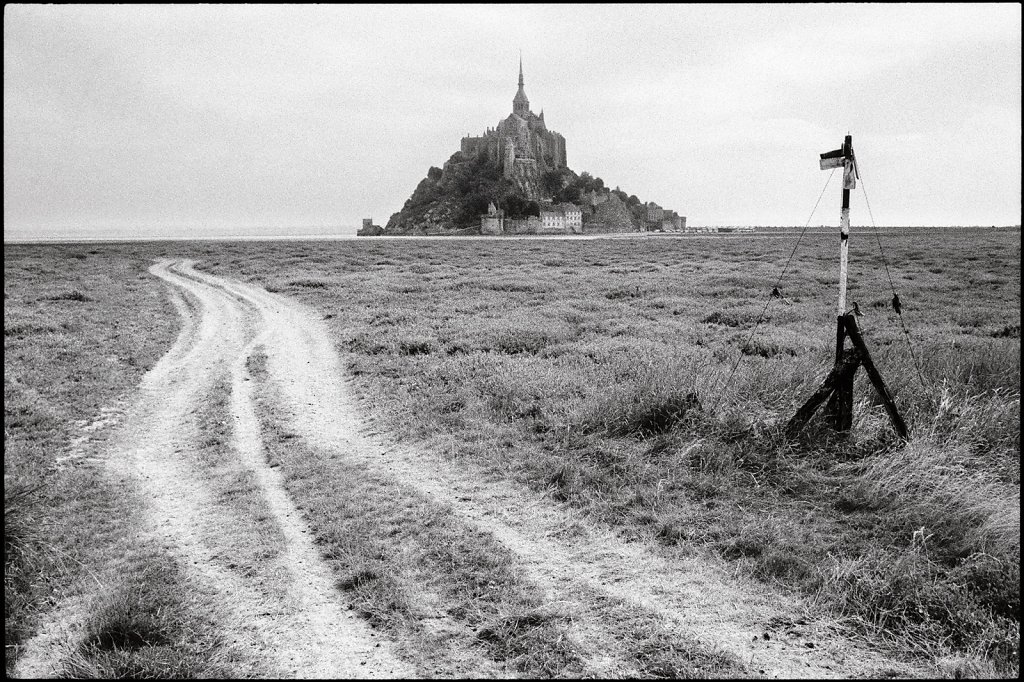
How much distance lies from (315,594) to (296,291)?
28962 millimetres

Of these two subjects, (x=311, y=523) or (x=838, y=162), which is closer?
(x=311, y=523)

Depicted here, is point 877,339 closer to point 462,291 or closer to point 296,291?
point 462,291

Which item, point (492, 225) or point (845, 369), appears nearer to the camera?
point (845, 369)

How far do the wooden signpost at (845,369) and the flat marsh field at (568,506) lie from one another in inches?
11.8

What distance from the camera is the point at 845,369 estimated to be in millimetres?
9578

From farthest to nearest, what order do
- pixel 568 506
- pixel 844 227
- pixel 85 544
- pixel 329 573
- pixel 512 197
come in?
pixel 512 197 < pixel 844 227 < pixel 568 506 < pixel 85 544 < pixel 329 573

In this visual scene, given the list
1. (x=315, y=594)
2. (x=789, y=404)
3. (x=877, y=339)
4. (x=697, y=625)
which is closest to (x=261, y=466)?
(x=315, y=594)

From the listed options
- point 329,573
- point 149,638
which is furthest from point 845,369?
point 149,638

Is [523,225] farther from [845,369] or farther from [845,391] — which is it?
[845,369]

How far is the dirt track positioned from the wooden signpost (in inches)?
162

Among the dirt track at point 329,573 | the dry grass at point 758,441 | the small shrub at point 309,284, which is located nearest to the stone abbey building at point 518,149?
the small shrub at point 309,284

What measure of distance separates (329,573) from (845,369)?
8100mm

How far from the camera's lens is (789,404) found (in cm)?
1088

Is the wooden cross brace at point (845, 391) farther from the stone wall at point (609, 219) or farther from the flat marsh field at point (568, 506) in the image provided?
the stone wall at point (609, 219)
